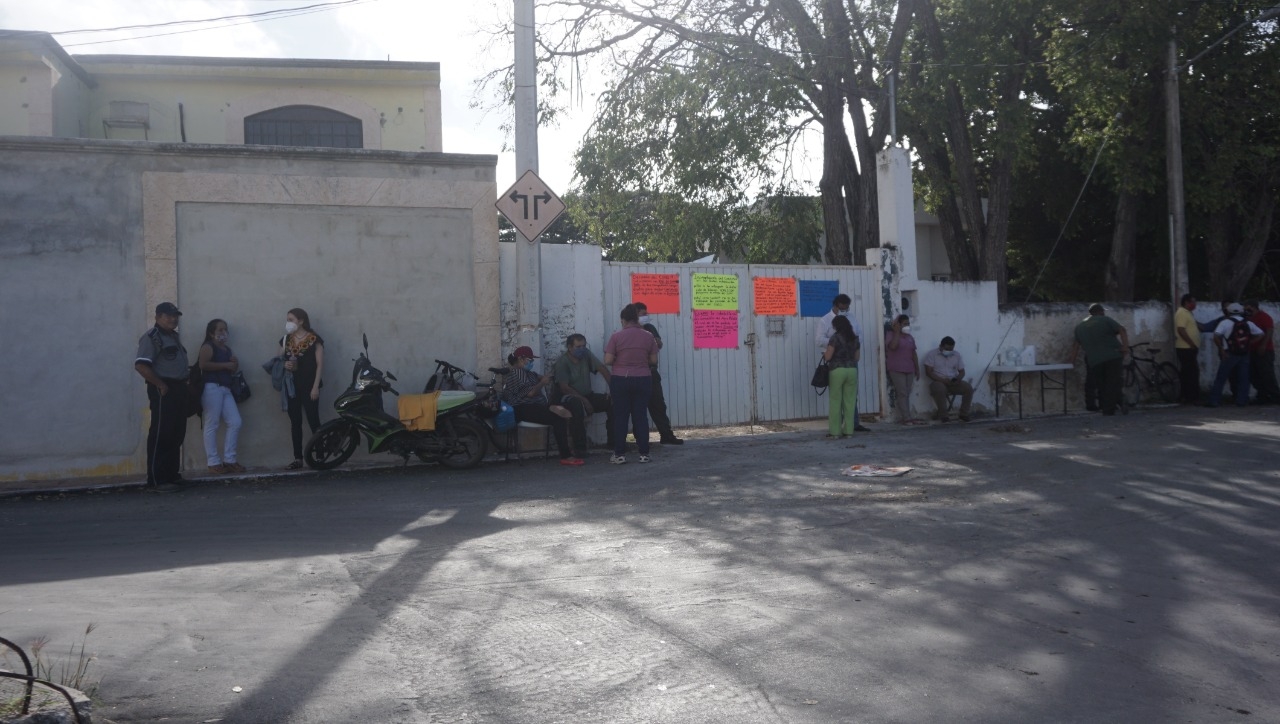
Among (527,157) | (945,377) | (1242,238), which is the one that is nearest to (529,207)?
(527,157)

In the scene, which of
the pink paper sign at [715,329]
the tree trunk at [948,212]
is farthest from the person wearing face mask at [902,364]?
the tree trunk at [948,212]

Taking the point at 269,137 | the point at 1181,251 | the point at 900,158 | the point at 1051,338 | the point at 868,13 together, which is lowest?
the point at 1051,338

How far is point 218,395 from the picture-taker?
38.9ft

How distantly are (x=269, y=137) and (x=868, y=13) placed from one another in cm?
1156

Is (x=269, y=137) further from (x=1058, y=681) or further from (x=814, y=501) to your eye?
(x=1058, y=681)

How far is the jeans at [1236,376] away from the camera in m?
17.5

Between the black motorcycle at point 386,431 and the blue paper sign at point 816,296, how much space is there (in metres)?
5.42

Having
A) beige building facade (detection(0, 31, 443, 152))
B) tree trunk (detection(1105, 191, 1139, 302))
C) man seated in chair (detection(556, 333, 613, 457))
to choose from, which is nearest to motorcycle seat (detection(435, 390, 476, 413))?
man seated in chair (detection(556, 333, 613, 457))

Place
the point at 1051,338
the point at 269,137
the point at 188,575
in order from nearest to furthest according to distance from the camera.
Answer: the point at 188,575 < the point at 1051,338 < the point at 269,137

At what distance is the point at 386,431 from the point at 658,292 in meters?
4.22

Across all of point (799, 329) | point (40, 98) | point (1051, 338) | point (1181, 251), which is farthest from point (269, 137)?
point (1181, 251)

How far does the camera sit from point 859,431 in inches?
563

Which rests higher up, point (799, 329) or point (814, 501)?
point (799, 329)

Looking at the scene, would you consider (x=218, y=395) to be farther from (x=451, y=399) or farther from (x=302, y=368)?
(x=451, y=399)
